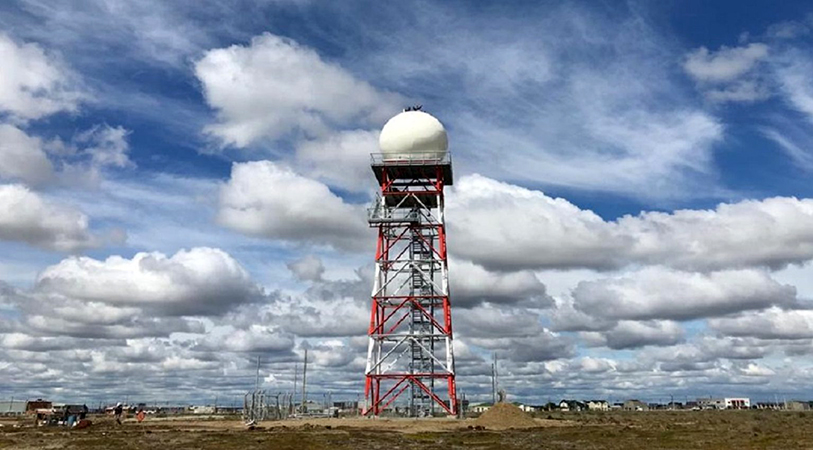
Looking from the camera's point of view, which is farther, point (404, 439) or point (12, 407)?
point (12, 407)

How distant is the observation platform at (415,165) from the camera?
213ft

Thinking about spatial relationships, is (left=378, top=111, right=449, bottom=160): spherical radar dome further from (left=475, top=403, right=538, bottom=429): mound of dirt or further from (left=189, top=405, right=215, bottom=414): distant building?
(left=189, top=405, right=215, bottom=414): distant building

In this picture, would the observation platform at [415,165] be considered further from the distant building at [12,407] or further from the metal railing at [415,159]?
the distant building at [12,407]

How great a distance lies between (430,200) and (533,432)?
970 inches

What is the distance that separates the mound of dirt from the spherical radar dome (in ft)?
79.6

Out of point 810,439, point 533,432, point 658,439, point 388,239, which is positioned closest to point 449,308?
point 388,239

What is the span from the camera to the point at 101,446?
132 ft

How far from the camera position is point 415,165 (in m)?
65.0

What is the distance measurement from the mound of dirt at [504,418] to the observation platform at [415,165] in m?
22.4

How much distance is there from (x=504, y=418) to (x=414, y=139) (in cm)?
2718

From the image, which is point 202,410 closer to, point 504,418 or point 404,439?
point 504,418

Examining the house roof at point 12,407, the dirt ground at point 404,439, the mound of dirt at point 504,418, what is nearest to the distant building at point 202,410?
the house roof at point 12,407

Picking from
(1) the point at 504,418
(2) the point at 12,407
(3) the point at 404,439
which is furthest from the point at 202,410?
(3) the point at 404,439

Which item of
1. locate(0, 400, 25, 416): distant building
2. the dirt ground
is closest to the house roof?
locate(0, 400, 25, 416): distant building
